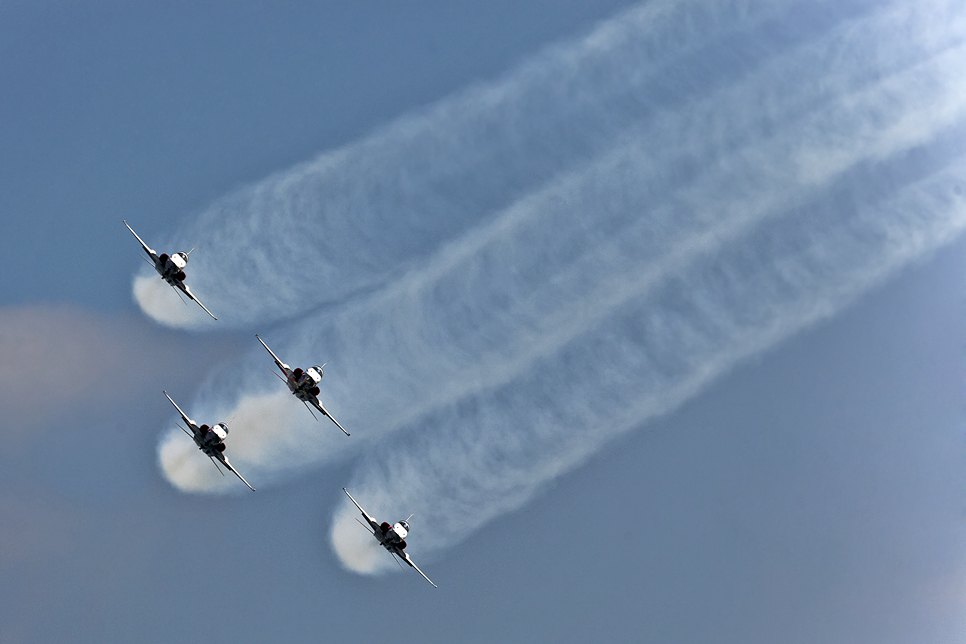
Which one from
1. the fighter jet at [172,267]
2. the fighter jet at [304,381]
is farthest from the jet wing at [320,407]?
the fighter jet at [172,267]

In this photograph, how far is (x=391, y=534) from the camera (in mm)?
111250

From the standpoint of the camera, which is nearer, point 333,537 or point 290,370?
point 290,370

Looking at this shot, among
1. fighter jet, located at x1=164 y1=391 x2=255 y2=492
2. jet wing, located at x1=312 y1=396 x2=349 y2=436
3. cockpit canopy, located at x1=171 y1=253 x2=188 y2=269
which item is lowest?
fighter jet, located at x1=164 y1=391 x2=255 y2=492

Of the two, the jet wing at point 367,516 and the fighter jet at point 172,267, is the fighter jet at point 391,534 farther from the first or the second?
the fighter jet at point 172,267

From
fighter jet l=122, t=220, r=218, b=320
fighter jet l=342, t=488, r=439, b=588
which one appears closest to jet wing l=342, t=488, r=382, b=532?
fighter jet l=342, t=488, r=439, b=588

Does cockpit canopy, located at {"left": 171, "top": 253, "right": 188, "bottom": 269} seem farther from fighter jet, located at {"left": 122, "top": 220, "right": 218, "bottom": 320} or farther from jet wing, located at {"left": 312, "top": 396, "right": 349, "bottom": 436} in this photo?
jet wing, located at {"left": 312, "top": 396, "right": 349, "bottom": 436}

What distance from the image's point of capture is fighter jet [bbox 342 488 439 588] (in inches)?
4370

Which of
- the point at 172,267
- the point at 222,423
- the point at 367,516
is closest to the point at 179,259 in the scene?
the point at 172,267

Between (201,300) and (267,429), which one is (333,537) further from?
(201,300)

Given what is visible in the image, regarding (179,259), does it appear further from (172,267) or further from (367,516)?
(367,516)

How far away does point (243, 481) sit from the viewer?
110 m

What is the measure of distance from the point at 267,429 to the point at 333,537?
1078 cm

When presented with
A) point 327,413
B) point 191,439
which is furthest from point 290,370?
point 191,439

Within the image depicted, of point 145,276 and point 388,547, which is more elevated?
point 145,276
